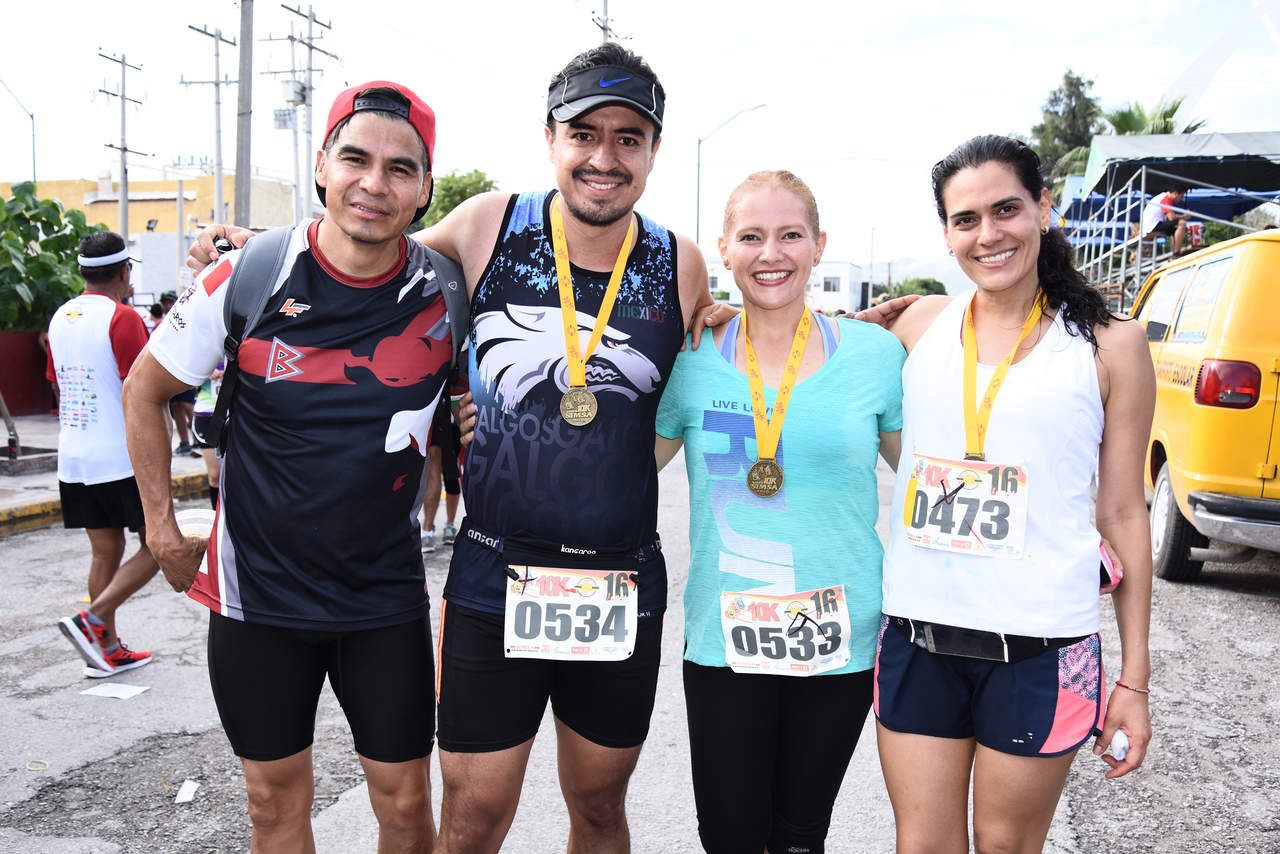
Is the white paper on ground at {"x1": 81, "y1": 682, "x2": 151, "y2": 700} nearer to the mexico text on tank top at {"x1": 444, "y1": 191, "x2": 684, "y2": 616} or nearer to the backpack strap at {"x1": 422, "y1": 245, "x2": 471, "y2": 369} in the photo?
the mexico text on tank top at {"x1": 444, "y1": 191, "x2": 684, "y2": 616}

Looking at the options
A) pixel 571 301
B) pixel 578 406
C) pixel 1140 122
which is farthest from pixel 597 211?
pixel 1140 122

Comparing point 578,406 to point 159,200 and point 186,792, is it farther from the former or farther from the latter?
point 159,200

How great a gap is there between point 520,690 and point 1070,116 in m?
50.9

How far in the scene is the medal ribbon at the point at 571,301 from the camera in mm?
2412

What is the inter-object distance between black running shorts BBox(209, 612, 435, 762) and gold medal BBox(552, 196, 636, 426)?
710 mm

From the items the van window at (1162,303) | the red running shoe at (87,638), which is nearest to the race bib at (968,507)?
the red running shoe at (87,638)

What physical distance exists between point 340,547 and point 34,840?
66.9 inches

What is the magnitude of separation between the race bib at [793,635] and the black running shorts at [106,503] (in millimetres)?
3887

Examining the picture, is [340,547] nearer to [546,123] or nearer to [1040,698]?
[546,123]

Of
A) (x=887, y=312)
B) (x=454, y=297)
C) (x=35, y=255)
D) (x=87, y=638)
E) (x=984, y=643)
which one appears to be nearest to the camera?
(x=984, y=643)

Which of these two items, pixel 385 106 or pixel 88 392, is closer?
pixel 385 106

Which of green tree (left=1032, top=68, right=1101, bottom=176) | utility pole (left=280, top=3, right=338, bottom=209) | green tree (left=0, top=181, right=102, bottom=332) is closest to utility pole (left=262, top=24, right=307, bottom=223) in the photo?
utility pole (left=280, top=3, right=338, bottom=209)

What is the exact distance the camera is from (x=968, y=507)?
2139 millimetres

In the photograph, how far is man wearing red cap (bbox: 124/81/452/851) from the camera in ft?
7.66
